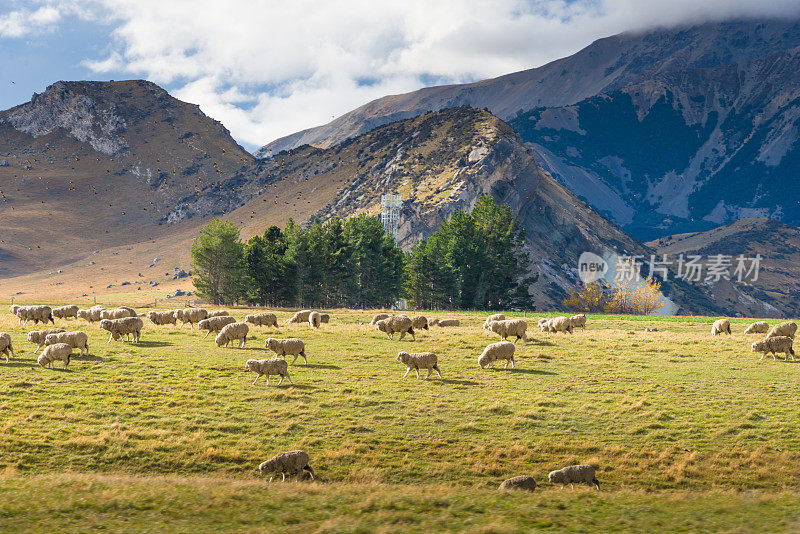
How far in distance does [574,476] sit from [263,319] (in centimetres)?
3144

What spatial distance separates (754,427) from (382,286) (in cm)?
7563

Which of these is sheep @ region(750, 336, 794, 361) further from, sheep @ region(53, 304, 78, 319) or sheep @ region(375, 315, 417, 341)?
sheep @ region(53, 304, 78, 319)

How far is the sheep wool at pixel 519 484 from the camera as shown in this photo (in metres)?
16.3

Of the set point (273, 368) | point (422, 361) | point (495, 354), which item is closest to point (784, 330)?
point (495, 354)

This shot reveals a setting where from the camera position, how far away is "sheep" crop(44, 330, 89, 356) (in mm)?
29016

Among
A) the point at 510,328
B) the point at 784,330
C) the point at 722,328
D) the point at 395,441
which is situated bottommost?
the point at 395,441

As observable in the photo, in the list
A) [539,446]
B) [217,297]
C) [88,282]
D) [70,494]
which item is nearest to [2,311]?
[217,297]

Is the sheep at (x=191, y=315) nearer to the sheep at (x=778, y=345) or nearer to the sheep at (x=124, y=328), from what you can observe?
the sheep at (x=124, y=328)

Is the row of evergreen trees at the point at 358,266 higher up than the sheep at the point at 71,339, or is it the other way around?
the row of evergreen trees at the point at 358,266

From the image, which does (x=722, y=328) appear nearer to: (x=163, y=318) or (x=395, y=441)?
(x=395, y=441)

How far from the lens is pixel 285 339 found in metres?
29.2

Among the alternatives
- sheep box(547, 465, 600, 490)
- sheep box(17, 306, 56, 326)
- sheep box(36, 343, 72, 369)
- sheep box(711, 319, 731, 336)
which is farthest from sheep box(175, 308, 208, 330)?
sheep box(711, 319, 731, 336)

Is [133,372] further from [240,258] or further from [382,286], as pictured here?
[382,286]

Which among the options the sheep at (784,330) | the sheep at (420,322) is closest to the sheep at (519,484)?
the sheep at (420,322)
